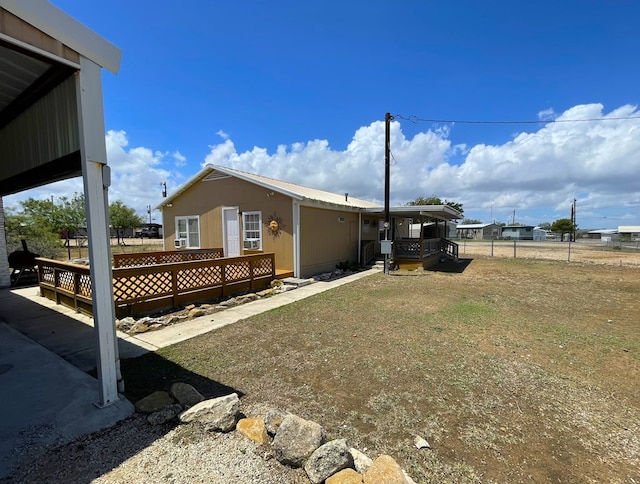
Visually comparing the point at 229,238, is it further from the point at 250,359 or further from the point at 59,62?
the point at 59,62

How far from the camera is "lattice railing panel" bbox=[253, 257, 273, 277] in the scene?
9.04 m

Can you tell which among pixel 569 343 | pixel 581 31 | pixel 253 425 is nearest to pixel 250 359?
pixel 253 425

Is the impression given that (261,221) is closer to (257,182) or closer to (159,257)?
(257,182)

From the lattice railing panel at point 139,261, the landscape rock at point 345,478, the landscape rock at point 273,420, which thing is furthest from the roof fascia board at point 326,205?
the landscape rock at point 345,478

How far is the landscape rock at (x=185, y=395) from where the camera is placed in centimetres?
292

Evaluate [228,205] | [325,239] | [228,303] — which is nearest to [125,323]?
[228,303]

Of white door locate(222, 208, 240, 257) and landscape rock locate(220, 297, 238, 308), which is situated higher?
white door locate(222, 208, 240, 257)

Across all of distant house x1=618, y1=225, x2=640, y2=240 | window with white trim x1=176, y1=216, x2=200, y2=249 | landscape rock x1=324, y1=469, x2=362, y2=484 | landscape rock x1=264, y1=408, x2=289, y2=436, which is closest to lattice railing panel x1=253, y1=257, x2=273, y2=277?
window with white trim x1=176, y1=216, x2=200, y2=249

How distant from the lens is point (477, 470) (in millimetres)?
2207

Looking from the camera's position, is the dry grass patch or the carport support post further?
the carport support post

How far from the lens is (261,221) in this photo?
36.1 ft

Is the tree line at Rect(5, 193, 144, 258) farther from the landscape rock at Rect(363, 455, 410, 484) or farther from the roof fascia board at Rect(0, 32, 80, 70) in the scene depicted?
the landscape rock at Rect(363, 455, 410, 484)

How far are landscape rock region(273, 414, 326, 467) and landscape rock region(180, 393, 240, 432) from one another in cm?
52

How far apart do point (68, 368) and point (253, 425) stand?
2826 millimetres
